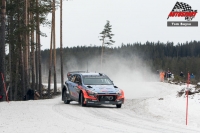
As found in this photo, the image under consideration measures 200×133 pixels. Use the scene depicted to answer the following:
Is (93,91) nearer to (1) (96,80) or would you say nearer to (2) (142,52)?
(1) (96,80)

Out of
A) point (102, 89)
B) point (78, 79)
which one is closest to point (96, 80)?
point (78, 79)

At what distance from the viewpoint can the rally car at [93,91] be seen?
20.2 metres

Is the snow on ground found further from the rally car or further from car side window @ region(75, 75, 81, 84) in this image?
car side window @ region(75, 75, 81, 84)

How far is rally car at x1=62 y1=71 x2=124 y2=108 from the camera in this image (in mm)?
20250

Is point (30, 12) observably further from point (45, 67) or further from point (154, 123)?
point (45, 67)

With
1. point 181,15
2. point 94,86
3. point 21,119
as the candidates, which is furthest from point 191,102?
point 181,15

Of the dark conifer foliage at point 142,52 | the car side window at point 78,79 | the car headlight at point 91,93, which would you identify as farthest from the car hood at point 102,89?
the dark conifer foliage at point 142,52

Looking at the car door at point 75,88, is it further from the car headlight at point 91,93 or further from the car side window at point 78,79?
the car headlight at point 91,93

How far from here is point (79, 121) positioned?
14.1 meters

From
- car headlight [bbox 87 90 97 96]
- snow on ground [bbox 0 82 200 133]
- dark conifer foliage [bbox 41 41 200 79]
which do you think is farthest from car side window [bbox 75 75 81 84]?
dark conifer foliage [bbox 41 41 200 79]

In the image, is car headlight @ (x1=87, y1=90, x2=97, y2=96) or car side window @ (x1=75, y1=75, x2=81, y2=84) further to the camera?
car side window @ (x1=75, y1=75, x2=81, y2=84)

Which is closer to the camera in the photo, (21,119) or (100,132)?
(100,132)

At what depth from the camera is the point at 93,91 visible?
20359 millimetres

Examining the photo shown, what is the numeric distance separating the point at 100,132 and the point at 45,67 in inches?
6280
